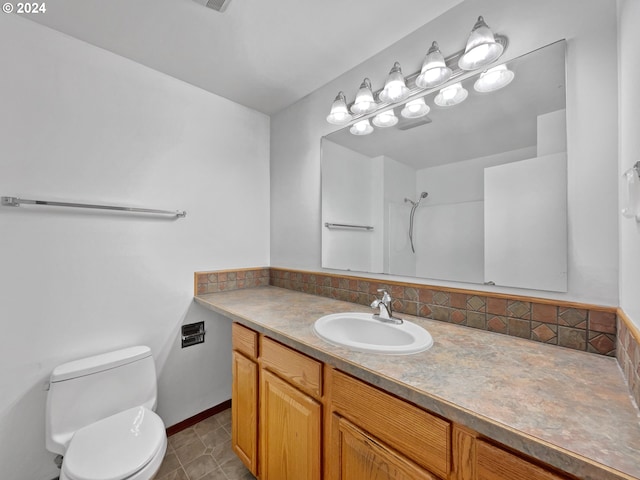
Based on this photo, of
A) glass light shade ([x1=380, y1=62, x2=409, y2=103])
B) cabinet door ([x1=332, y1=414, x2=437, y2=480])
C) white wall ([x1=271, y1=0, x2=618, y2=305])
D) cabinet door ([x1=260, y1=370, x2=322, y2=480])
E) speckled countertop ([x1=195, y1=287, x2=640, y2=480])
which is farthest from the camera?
glass light shade ([x1=380, y1=62, x2=409, y2=103])

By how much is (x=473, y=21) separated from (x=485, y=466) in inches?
64.9

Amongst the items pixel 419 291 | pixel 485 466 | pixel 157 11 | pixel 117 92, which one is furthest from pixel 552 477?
pixel 117 92

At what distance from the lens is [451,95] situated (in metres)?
1.26

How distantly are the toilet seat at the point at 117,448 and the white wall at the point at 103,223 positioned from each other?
0.39m

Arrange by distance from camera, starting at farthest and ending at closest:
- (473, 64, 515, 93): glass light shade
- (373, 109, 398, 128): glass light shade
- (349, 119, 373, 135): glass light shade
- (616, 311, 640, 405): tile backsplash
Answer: (349, 119, 373, 135): glass light shade
(373, 109, 398, 128): glass light shade
(473, 64, 515, 93): glass light shade
(616, 311, 640, 405): tile backsplash

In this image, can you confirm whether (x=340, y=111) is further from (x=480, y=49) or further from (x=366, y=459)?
(x=366, y=459)

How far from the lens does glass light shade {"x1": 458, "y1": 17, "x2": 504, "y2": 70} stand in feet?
3.46

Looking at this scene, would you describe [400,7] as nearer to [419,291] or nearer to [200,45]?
[200,45]

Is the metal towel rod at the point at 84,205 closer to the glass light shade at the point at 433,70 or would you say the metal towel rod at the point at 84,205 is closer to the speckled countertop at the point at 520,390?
the speckled countertop at the point at 520,390

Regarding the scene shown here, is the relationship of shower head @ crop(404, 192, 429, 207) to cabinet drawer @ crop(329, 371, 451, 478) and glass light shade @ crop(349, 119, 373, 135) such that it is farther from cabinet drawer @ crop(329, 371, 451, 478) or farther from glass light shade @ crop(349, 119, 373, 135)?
cabinet drawer @ crop(329, 371, 451, 478)

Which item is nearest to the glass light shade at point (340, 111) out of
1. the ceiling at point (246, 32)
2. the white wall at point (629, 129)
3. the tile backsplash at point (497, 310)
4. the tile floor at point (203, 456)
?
the ceiling at point (246, 32)

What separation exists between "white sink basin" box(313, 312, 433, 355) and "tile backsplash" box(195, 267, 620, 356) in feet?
0.64

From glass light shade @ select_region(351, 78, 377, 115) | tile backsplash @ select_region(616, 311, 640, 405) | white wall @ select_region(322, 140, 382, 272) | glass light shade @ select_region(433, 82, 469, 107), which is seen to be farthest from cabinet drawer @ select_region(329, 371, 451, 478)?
glass light shade @ select_region(351, 78, 377, 115)

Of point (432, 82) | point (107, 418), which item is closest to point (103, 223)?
point (107, 418)
